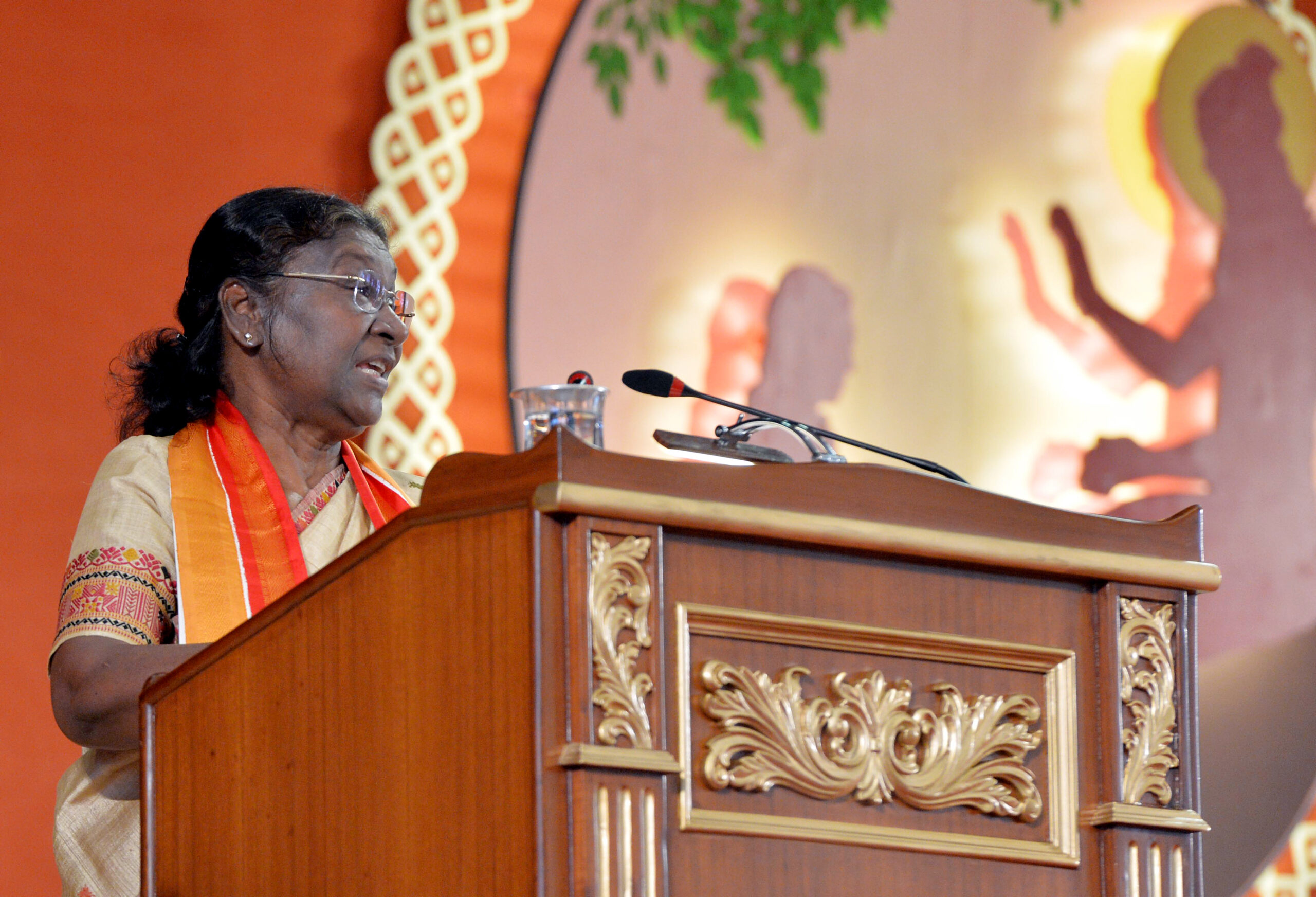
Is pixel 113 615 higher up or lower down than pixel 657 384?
lower down

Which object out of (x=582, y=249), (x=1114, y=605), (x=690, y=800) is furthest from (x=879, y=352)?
(x=690, y=800)

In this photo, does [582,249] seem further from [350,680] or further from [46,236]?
[350,680]

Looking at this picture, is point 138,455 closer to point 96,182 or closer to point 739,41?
point 96,182

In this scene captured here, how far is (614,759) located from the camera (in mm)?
1122

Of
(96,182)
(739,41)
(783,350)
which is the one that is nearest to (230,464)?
(96,182)

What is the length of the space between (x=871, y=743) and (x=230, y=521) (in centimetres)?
92

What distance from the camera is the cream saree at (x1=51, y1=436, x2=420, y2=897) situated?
5.76 feet

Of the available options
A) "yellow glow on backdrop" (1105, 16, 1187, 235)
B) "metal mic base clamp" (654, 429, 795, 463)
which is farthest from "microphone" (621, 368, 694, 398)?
"yellow glow on backdrop" (1105, 16, 1187, 235)

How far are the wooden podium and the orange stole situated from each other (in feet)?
1.37

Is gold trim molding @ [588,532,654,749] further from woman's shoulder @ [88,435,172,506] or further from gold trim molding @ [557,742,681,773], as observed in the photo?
woman's shoulder @ [88,435,172,506]

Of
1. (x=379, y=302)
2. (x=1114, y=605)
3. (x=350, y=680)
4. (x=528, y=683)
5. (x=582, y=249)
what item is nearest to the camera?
(x=528, y=683)

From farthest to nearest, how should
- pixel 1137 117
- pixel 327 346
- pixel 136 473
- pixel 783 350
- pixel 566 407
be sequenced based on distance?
pixel 1137 117 < pixel 783 350 < pixel 327 346 < pixel 136 473 < pixel 566 407

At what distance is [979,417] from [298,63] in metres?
1.52

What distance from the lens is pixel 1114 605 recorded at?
137 cm
